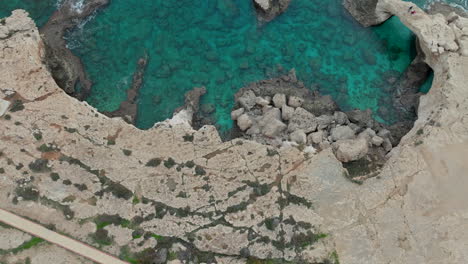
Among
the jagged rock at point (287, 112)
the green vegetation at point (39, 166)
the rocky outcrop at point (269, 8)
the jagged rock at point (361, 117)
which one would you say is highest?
the rocky outcrop at point (269, 8)

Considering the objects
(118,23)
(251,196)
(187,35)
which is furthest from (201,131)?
(118,23)

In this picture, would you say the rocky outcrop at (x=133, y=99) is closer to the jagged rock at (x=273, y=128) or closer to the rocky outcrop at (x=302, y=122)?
the rocky outcrop at (x=302, y=122)

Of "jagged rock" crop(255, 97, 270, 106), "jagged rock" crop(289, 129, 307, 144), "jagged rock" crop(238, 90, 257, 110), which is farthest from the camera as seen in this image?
"jagged rock" crop(255, 97, 270, 106)

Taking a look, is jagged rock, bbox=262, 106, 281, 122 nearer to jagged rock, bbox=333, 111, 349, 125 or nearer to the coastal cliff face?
jagged rock, bbox=333, 111, 349, 125

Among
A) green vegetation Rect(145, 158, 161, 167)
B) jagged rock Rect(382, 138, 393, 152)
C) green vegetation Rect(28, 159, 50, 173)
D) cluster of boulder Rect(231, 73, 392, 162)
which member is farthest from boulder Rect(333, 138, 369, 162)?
green vegetation Rect(28, 159, 50, 173)

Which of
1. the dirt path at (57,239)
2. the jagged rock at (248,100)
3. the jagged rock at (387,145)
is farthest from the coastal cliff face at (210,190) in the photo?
the jagged rock at (248,100)

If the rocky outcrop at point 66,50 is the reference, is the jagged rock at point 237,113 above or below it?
below
